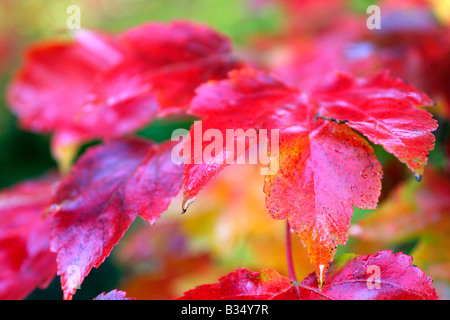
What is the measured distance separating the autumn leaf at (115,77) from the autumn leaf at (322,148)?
0.31ft

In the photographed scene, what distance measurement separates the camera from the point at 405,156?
0.29m

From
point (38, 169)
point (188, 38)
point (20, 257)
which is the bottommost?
point (38, 169)

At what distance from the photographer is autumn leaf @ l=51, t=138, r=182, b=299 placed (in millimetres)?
329

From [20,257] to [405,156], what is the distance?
40 centimetres

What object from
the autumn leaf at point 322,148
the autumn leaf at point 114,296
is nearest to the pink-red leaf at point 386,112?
the autumn leaf at point 322,148

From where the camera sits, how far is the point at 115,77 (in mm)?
473

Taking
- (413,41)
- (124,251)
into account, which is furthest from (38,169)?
(413,41)

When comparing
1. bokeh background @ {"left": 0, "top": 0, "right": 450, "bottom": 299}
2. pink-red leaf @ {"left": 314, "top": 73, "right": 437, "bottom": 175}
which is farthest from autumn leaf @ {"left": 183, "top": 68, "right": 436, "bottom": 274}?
bokeh background @ {"left": 0, "top": 0, "right": 450, "bottom": 299}

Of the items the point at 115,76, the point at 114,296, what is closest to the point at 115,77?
the point at 115,76

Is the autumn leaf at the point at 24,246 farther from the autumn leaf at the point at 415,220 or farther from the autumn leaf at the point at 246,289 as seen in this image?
the autumn leaf at the point at 415,220

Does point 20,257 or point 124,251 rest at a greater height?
point 20,257

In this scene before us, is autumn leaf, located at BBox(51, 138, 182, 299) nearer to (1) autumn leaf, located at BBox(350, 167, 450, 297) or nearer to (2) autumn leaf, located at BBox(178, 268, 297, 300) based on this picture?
(2) autumn leaf, located at BBox(178, 268, 297, 300)

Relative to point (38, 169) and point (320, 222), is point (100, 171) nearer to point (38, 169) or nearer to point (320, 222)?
point (320, 222)

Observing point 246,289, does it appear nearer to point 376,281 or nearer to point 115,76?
point 376,281
